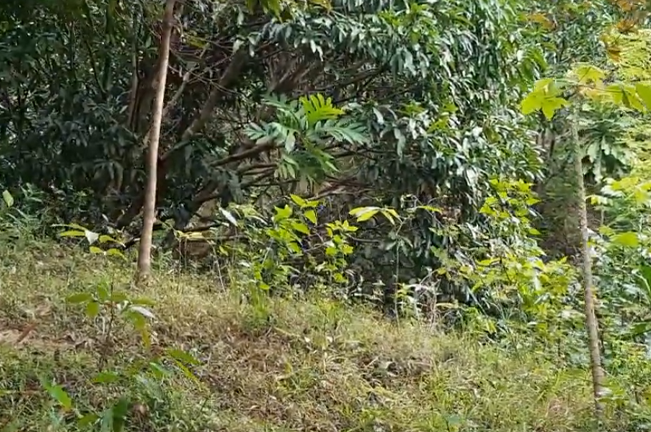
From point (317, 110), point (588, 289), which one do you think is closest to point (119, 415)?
point (588, 289)

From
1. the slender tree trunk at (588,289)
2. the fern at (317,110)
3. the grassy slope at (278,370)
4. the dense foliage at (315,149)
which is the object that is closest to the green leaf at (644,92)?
the slender tree trunk at (588,289)

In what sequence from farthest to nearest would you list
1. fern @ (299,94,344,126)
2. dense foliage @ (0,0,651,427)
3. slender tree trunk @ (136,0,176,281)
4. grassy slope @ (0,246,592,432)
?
1. fern @ (299,94,344,126)
2. dense foliage @ (0,0,651,427)
3. slender tree trunk @ (136,0,176,281)
4. grassy slope @ (0,246,592,432)

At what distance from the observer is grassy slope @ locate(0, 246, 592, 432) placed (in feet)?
7.03

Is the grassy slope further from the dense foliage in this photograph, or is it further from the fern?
the fern

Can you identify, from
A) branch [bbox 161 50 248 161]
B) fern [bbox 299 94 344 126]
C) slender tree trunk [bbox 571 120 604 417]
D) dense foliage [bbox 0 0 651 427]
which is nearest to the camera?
slender tree trunk [bbox 571 120 604 417]

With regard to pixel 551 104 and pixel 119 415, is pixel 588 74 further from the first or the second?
pixel 119 415

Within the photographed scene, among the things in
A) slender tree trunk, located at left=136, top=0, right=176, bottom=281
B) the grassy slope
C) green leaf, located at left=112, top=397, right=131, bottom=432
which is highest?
slender tree trunk, located at left=136, top=0, right=176, bottom=281

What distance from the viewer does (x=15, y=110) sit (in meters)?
4.39

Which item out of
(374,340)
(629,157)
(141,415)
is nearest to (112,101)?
(374,340)

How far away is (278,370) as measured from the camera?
99.8 inches

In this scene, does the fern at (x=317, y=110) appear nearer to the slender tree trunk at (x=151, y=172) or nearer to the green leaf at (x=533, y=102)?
the slender tree trunk at (x=151, y=172)

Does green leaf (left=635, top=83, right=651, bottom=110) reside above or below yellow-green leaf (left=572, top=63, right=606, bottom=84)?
below

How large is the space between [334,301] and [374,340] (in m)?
0.49

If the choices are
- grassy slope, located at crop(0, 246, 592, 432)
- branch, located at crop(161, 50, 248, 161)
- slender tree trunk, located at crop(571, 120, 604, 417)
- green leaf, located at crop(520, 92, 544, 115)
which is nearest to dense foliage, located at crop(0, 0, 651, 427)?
branch, located at crop(161, 50, 248, 161)
